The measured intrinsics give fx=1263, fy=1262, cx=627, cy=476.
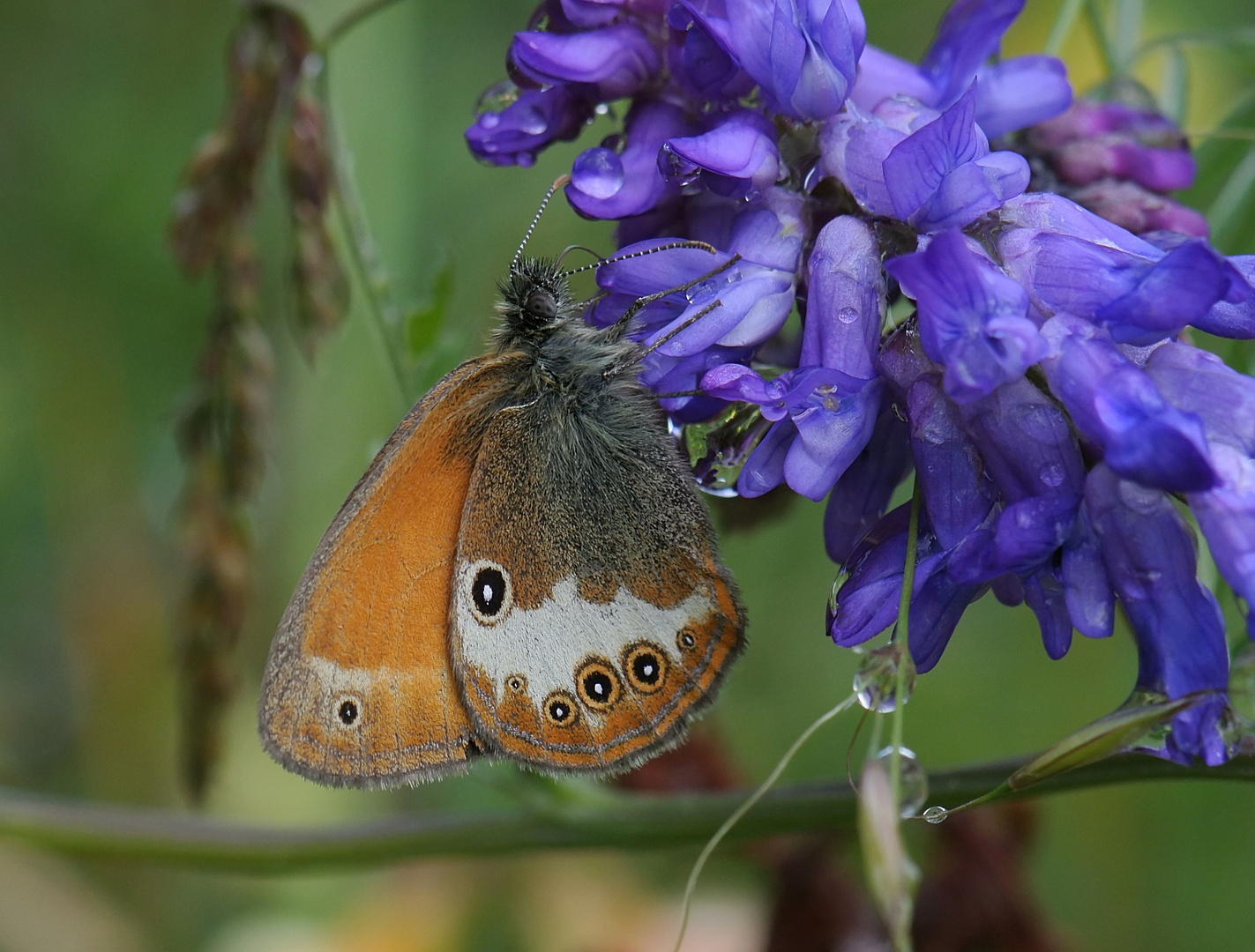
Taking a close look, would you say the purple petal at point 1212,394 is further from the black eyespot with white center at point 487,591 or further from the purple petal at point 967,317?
the black eyespot with white center at point 487,591

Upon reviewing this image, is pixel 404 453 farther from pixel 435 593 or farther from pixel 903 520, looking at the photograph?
pixel 903 520

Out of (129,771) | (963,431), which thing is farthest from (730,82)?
(129,771)

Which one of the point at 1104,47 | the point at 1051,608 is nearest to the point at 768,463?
the point at 1051,608

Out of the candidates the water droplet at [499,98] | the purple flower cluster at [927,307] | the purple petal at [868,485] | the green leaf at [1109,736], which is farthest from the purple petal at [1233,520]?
the water droplet at [499,98]

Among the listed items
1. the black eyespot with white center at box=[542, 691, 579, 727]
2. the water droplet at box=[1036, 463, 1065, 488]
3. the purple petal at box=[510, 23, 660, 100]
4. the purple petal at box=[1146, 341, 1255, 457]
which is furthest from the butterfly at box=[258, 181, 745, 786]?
the purple petal at box=[1146, 341, 1255, 457]

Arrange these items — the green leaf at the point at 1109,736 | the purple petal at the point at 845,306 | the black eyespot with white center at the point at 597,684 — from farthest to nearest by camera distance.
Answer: the black eyespot with white center at the point at 597,684, the purple petal at the point at 845,306, the green leaf at the point at 1109,736

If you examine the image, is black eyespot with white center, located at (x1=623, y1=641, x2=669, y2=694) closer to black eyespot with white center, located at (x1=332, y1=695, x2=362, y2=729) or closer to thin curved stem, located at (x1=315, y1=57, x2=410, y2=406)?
black eyespot with white center, located at (x1=332, y1=695, x2=362, y2=729)
